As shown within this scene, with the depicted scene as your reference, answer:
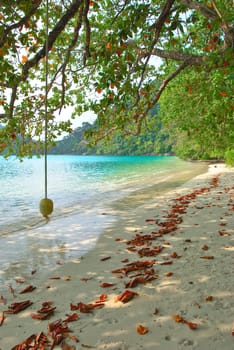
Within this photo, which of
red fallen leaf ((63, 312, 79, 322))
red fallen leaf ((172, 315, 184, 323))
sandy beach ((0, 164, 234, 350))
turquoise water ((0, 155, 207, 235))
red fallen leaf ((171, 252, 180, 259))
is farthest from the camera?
turquoise water ((0, 155, 207, 235))

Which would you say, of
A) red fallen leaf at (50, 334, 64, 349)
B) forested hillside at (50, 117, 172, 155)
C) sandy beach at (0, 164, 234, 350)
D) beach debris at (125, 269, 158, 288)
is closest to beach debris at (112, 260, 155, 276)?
sandy beach at (0, 164, 234, 350)

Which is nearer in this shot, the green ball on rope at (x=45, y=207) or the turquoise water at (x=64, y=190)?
the green ball on rope at (x=45, y=207)

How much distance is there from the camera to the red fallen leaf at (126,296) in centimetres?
344

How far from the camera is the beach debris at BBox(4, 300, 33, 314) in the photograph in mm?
3451

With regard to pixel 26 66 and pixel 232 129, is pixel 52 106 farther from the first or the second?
pixel 232 129

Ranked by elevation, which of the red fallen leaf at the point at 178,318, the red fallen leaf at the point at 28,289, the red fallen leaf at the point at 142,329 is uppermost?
the red fallen leaf at the point at 178,318

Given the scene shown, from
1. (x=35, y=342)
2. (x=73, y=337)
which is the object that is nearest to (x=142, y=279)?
(x=73, y=337)

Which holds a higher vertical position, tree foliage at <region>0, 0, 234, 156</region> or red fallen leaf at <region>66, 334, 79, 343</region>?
tree foliage at <region>0, 0, 234, 156</region>

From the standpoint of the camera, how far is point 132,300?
3.45 meters

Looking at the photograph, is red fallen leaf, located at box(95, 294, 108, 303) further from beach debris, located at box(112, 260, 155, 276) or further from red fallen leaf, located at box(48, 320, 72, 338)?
beach debris, located at box(112, 260, 155, 276)

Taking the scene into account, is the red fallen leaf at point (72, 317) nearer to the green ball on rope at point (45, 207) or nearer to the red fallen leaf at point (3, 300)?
the red fallen leaf at point (3, 300)

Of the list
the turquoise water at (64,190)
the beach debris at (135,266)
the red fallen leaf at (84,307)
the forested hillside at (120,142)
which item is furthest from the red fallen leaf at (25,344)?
the turquoise water at (64,190)

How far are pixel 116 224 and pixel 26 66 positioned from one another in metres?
5.29

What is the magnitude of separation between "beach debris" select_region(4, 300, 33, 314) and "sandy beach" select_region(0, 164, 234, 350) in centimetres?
1
